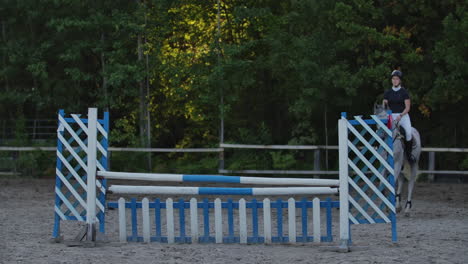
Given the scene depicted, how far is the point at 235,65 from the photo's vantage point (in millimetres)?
19969

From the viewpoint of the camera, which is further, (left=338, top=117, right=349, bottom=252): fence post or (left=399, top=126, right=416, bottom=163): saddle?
(left=399, top=126, right=416, bottom=163): saddle

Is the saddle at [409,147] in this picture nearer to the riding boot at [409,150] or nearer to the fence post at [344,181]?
the riding boot at [409,150]

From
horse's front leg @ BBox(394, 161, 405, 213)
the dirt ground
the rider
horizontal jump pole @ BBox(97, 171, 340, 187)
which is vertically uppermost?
the rider

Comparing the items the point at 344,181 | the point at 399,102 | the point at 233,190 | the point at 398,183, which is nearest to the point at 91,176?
the point at 233,190

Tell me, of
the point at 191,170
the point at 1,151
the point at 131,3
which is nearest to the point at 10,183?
the point at 1,151

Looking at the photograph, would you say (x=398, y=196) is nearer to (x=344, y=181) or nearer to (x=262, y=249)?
(x=344, y=181)

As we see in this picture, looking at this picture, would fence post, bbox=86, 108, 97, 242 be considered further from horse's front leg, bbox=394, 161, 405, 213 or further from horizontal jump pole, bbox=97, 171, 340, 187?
horse's front leg, bbox=394, 161, 405, 213

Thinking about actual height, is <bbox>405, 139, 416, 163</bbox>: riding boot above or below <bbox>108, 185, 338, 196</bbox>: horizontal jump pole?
above

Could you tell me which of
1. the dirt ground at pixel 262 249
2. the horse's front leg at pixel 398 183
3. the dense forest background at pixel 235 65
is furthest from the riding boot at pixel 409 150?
the dense forest background at pixel 235 65

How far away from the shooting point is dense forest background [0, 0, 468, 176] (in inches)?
756

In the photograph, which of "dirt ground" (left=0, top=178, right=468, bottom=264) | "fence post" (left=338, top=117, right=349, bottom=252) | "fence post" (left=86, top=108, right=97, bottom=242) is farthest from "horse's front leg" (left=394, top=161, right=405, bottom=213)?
"fence post" (left=86, top=108, right=97, bottom=242)

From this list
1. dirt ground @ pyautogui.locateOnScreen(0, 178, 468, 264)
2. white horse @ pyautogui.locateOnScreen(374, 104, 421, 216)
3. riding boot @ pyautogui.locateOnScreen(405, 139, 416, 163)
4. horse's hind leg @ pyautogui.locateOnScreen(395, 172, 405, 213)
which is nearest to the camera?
dirt ground @ pyautogui.locateOnScreen(0, 178, 468, 264)

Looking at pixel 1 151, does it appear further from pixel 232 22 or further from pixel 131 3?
pixel 232 22

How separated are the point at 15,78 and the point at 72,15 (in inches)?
114
